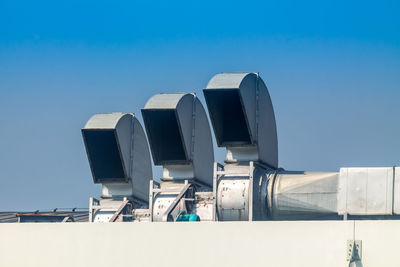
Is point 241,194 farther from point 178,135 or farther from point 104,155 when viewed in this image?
point 104,155

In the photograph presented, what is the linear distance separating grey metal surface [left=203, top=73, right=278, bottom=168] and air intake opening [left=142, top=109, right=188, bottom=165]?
1.84m

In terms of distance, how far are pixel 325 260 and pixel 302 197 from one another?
5.76 metres

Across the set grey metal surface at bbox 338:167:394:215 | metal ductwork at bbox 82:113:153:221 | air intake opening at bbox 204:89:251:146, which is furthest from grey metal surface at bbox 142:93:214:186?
grey metal surface at bbox 338:167:394:215

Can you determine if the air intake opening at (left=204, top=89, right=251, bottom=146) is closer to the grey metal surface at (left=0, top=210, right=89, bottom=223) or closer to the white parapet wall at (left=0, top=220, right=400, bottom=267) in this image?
the white parapet wall at (left=0, top=220, right=400, bottom=267)

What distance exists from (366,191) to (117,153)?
10370 millimetres

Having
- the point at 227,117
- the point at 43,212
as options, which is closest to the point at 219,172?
the point at 227,117

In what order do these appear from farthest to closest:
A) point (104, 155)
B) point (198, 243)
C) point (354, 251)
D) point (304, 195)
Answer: point (104, 155)
point (304, 195)
point (198, 243)
point (354, 251)

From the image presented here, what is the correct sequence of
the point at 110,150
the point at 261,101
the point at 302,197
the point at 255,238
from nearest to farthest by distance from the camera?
1. the point at 255,238
2. the point at 302,197
3. the point at 261,101
4. the point at 110,150

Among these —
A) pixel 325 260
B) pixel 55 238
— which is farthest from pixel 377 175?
pixel 55 238

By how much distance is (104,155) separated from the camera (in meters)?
30.7

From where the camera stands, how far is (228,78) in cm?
2678

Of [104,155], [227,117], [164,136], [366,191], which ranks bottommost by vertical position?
[366,191]

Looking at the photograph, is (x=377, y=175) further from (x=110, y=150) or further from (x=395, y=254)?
(x=110, y=150)

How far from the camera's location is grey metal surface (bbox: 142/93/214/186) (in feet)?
92.7
